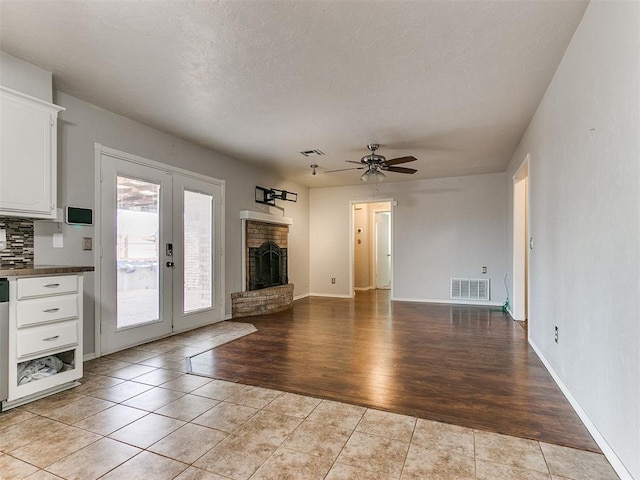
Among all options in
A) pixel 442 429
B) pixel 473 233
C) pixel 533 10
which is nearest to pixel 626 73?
pixel 533 10

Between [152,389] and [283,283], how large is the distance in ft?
13.6

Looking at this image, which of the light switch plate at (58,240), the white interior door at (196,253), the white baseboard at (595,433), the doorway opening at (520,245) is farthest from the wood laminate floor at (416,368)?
the light switch plate at (58,240)

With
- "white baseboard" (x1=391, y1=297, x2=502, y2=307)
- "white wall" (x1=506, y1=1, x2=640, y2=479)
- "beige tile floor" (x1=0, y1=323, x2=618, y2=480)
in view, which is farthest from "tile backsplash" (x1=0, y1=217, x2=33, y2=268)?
"white baseboard" (x1=391, y1=297, x2=502, y2=307)

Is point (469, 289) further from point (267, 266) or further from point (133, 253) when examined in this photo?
point (133, 253)

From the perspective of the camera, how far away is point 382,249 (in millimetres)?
9977

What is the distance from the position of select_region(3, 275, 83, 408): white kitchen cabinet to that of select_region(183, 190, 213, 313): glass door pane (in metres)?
1.84

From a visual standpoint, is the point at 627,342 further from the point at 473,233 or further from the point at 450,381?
the point at 473,233

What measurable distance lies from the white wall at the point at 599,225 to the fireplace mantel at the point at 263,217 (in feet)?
13.6

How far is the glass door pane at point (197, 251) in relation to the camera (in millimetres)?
4688

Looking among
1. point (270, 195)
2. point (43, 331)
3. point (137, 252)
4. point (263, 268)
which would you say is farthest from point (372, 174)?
point (43, 331)

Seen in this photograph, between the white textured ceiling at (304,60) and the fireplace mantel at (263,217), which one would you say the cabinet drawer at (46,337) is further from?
the fireplace mantel at (263,217)

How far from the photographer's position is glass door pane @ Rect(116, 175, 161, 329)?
12.5 feet

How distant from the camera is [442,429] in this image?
2127mm

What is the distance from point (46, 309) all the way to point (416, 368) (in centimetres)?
308
